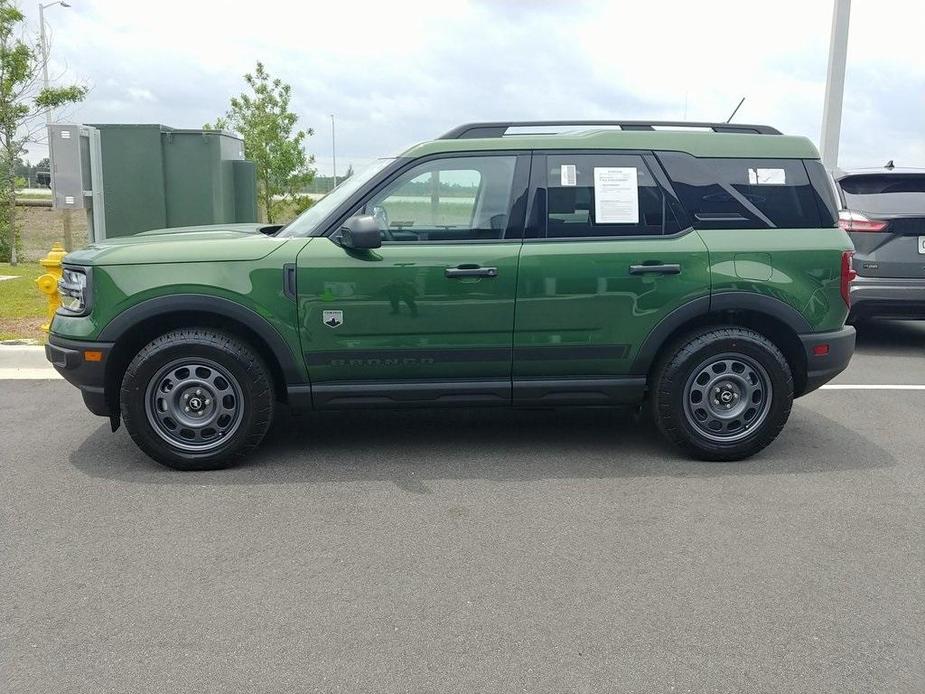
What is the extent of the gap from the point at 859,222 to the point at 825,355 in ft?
11.9

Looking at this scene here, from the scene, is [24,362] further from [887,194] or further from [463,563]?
[887,194]

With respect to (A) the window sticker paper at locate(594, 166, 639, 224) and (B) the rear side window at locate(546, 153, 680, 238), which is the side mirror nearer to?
(B) the rear side window at locate(546, 153, 680, 238)

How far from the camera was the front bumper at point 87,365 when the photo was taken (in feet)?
16.1

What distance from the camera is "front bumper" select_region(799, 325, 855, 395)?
5.27m

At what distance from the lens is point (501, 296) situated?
16.5ft

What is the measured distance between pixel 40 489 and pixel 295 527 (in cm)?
151

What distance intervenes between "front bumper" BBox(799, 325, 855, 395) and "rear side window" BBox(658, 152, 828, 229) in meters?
0.65

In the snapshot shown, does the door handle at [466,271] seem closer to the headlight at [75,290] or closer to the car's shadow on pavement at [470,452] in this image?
the car's shadow on pavement at [470,452]

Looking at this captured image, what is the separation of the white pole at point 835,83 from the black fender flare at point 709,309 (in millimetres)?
8937

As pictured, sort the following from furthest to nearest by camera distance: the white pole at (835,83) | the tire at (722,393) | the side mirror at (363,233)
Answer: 1. the white pole at (835,83)
2. the tire at (722,393)
3. the side mirror at (363,233)

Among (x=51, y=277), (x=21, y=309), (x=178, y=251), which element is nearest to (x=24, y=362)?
(x=51, y=277)

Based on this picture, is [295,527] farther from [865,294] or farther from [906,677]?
[865,294]

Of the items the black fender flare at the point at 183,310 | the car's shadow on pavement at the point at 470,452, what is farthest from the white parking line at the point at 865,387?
the black fender flare at the point at 183,310

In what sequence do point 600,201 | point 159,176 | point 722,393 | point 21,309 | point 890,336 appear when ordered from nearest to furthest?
point 600,201 → point 722,393 → point 21,309 → point 890,336 → point 159,176
